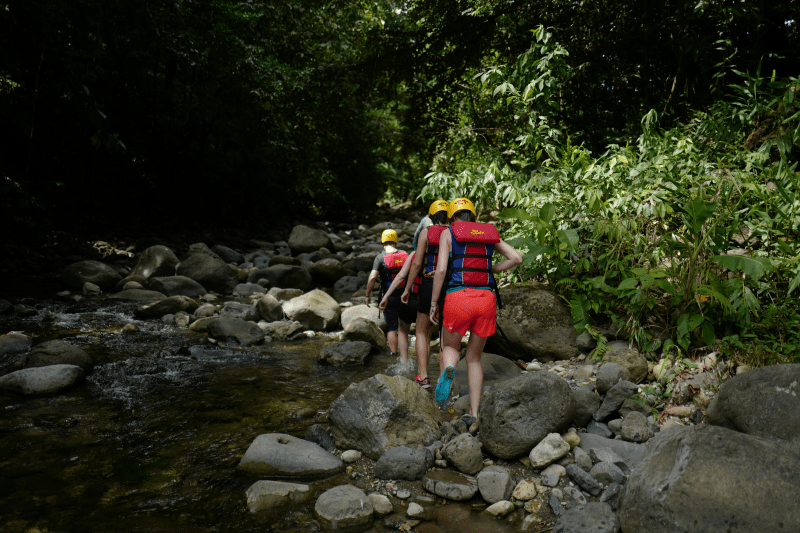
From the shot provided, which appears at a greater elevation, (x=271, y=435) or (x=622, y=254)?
(x=622, y=254)

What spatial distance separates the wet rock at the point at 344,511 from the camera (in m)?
2.83

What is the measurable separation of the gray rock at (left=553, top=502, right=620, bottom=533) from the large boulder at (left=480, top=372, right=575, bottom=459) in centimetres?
71

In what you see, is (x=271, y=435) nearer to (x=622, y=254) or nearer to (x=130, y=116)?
(x=622, y=254)

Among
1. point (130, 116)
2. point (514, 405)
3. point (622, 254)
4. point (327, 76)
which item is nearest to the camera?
point (514, 405)

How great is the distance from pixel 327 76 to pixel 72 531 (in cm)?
1140

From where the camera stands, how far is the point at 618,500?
2.73 meters

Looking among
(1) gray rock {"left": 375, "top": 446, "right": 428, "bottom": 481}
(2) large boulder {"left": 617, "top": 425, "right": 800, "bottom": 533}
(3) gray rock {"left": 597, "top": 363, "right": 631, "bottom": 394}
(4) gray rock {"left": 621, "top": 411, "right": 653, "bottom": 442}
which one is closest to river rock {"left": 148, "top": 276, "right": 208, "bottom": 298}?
(1) gray rock {"left": 375, "top": 446, "right": 428, "bottom": 481}

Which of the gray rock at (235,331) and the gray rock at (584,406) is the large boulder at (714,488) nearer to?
the gray rock at (584,406)

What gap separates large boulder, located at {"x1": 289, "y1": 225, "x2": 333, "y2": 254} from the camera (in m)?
15.2

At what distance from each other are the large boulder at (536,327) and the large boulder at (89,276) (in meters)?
8.31

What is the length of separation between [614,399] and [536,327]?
1.65m

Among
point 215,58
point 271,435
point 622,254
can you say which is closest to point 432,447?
Answer: point 271,435

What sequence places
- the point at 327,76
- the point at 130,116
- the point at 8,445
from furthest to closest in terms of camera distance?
the point at 130,116 → the point at 327,76 → the point at 8,445

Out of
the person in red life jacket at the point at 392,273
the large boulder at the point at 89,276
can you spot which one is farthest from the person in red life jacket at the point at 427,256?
the large boulder at the point at 89,276
